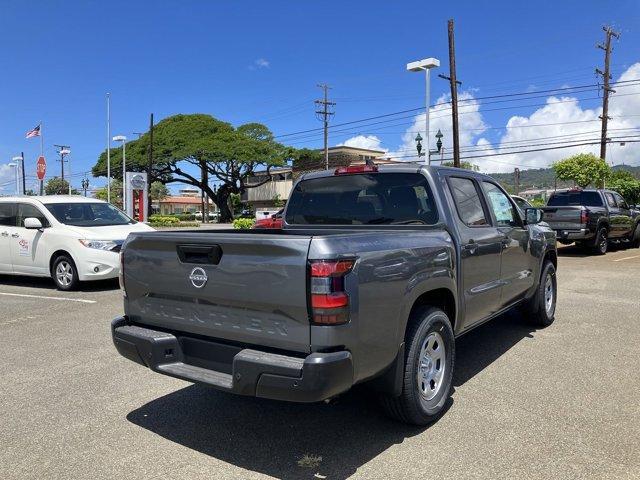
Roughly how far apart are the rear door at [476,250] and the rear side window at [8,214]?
8967mm

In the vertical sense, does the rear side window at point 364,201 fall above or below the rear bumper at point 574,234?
above

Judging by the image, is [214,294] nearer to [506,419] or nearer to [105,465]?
[105,465]

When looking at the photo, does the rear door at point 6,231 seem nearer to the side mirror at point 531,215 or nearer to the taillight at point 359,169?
the taillight at point 359,169

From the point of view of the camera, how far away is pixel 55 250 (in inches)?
376

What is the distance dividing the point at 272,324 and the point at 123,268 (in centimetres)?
149

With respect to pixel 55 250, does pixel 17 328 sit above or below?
below

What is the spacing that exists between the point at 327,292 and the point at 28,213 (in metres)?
9.12

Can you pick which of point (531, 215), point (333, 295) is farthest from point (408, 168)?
point (531, 215)

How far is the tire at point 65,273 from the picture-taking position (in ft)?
30.8

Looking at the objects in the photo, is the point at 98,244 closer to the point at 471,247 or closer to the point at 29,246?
the point at 29,246

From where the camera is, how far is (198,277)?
3324 millimetres

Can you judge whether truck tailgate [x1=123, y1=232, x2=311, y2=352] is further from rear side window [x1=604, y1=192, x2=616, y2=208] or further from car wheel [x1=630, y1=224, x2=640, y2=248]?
car wheel [x1=630, y1=224, x2=640, y2=248]

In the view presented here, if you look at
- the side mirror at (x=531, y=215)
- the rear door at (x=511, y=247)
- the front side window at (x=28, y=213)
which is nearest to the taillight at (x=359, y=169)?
the rear door at (x=511, y=247)


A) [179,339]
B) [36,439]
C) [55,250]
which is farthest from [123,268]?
[55,250]
